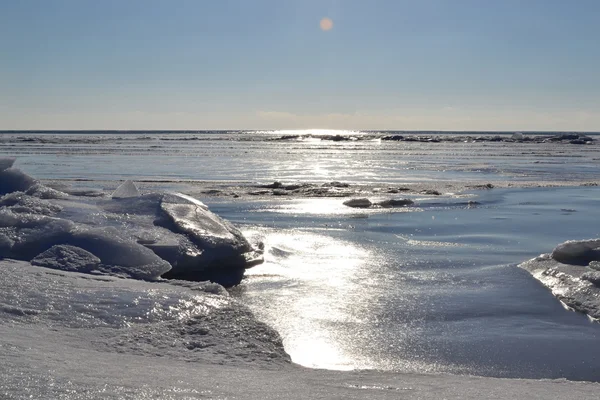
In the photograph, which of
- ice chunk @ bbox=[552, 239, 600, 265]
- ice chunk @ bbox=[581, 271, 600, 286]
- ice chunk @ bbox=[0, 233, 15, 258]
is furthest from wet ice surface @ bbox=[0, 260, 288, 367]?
ice chunk @ bbox=[552, 239, 600, 265]

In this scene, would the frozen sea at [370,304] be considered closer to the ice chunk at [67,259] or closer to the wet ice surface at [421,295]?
the wet ice surface at [421,295]

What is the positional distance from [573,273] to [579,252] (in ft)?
1.84

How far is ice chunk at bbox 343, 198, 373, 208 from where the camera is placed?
42.2 feet

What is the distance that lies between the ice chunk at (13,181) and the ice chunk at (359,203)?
6575 millimetres

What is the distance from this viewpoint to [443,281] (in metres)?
6.54

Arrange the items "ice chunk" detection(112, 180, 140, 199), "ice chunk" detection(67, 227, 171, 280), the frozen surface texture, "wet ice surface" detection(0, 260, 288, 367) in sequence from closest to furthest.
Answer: "wet ice surface" detection(0, 260, 288, 367) < the frozen surface texture < "ice chunk" detection(67, 227, 171, 280) < "ice chunk" detection(112, 180, 140, 199)

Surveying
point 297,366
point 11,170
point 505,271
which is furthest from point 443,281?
point 11,170

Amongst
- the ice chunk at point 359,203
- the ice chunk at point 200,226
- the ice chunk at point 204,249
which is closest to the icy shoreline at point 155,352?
the ice chunk at point 204,249

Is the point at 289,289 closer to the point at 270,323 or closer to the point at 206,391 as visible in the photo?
the point at 270,323

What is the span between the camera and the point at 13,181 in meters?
8.61

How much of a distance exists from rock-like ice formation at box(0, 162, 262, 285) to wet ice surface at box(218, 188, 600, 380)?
0.57 meters

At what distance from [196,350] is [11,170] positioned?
593 centimetres

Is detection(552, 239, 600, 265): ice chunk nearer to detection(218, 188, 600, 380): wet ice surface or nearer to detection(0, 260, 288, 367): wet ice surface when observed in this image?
detection(218, 188, 600, 380): wet ice surface

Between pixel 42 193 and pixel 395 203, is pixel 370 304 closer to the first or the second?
pixel 42 193
